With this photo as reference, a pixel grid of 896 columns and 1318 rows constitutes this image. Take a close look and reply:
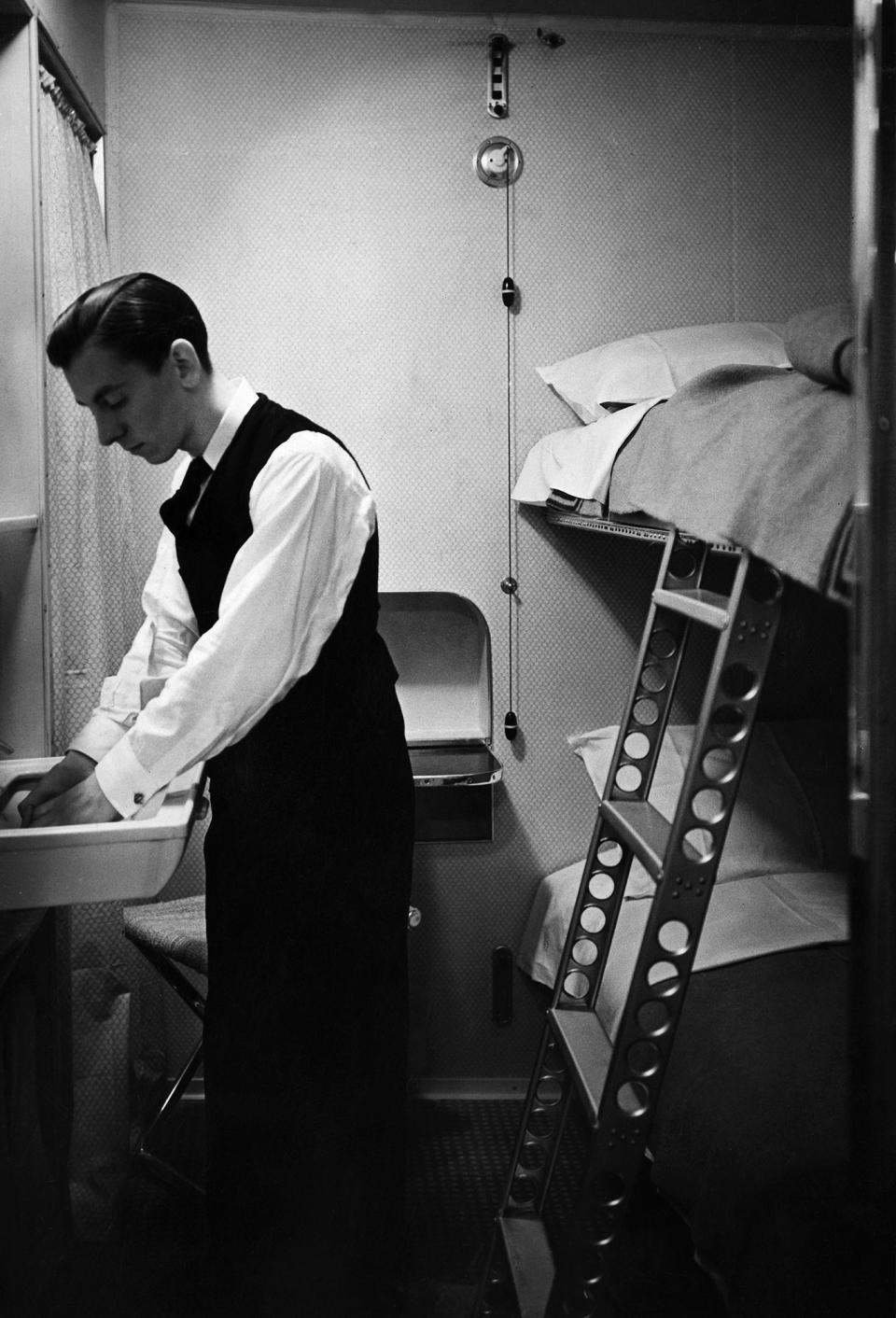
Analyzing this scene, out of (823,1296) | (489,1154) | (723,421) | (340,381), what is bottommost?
(489,1154)

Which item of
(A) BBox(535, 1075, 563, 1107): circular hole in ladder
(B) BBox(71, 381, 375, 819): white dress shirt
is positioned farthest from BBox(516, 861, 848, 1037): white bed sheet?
(B) BBox(71, 381, 375, 819): white dress shirt

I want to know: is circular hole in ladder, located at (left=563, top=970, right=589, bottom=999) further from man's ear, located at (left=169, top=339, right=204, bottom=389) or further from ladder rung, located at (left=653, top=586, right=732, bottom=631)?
man's ear, located at (left=169, top=339, right=204, bottom=389)

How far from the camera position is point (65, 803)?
1.33 m

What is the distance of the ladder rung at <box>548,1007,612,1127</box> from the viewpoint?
1.33 meters

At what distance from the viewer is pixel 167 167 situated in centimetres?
158

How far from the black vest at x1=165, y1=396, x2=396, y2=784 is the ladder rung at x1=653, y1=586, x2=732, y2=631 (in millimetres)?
364

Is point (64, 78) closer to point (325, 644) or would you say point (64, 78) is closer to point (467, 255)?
point (467, 255)

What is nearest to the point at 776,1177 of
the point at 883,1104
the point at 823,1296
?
the point at 823,1296

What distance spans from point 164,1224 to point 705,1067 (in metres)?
0.69

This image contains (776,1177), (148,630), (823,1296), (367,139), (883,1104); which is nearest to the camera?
(883,1104)

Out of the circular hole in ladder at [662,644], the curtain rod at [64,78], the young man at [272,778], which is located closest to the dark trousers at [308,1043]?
the young man at [272,778]

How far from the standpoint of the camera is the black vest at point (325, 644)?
1.44 m

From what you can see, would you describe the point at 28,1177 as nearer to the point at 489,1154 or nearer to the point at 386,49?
the point at 489,1154

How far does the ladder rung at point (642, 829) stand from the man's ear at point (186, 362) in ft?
2.35
